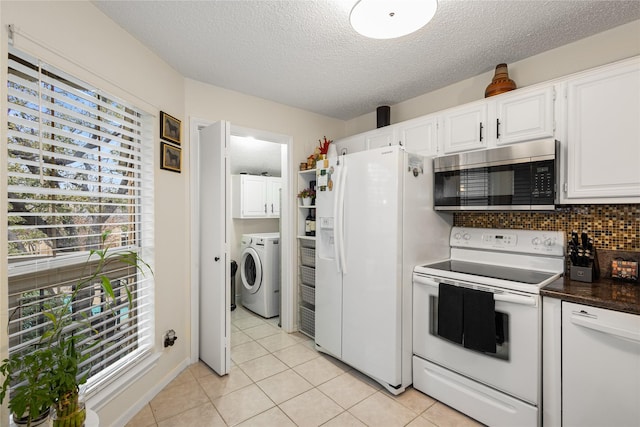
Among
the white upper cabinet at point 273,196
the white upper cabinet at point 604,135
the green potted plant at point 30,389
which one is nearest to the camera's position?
the green potted plant at point 30,389

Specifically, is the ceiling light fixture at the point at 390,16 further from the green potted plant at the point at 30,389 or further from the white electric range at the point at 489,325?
the green potted plant at the point at 30,389

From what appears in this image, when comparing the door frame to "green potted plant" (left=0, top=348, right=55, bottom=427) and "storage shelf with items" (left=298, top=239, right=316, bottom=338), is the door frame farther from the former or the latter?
"green potted plant" (left=0, top=348, right=55, bottom=427)

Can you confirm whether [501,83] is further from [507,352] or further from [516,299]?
[507,352]

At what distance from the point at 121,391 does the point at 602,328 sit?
2681 millimetres

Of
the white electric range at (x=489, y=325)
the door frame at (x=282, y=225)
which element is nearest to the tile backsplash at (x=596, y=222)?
the white electric range at (x=489, y=325)

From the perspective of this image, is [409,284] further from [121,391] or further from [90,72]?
[90,72]

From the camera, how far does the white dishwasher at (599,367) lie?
1.39 metres

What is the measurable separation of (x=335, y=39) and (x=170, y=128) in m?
1.41

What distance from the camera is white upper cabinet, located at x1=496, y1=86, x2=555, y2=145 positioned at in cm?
188

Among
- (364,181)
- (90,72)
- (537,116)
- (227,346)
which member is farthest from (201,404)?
(537,116)

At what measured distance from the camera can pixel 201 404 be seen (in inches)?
80.3

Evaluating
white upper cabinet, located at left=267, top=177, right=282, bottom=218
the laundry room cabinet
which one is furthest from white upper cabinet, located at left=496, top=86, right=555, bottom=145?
white upper cabinet, located at left=267, top=177, right=282, bottom=218

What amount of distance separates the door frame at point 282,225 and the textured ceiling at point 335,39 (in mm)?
458

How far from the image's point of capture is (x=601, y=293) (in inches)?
61.6
